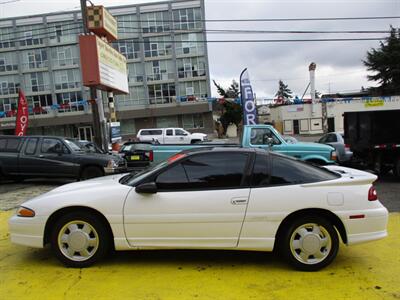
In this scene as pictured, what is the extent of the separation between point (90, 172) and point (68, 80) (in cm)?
4462

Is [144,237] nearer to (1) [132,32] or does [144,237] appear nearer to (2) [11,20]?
(1) [132,32]

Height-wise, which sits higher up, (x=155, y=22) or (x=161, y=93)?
(x=155, y=22)

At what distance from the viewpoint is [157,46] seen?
170 ft

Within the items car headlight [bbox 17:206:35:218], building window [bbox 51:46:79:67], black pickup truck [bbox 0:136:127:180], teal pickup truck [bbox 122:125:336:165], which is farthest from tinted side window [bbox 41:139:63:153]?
building window [bbox 51:46:79:67]

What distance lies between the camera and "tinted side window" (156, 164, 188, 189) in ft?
15.3

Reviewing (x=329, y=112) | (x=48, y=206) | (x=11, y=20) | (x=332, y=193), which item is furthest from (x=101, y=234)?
(x=11, y=20)

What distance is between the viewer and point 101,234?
4621 mm

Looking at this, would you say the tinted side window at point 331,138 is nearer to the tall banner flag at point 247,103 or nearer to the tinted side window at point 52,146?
the tall banner flag at point 247,103

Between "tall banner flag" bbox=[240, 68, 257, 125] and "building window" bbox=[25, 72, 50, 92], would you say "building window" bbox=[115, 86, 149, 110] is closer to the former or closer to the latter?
"building window" bbox=[25, 72, 50, 92]

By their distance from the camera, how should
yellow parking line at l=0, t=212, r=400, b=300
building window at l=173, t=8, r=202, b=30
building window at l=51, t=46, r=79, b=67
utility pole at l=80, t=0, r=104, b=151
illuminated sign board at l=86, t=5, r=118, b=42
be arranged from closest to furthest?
yellow parking line at l=0, t=212, r=400, b=300
utility pole at l=80, t=0, r=104, b=151
illuminated sign board at l=86, t=5, r=118, b=42
building window at l=173, t=8, r=202, b=30
building window at l=51, t=46, r=79, b=67

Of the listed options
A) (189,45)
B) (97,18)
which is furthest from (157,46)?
(97,18)

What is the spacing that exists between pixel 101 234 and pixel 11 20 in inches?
2216

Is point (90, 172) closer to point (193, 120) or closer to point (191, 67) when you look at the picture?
point (193, 120)

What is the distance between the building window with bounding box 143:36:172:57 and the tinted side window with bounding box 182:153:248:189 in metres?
48.4
